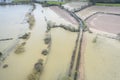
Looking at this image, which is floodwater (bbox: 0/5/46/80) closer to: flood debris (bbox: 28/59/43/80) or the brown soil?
flood debris (bbox: 28/59/43/80)

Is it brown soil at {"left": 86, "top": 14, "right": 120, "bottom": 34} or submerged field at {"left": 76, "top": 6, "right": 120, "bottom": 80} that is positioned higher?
brown soil at {"left": 86, "top": 14, "right": 120, "bottom": 34}

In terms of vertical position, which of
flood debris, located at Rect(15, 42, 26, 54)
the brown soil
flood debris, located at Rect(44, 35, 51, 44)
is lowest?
flood debris, located at Rect(15, 42, 26, 54)

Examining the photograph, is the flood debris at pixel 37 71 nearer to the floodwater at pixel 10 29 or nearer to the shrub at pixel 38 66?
the shrub at pixel 38 66

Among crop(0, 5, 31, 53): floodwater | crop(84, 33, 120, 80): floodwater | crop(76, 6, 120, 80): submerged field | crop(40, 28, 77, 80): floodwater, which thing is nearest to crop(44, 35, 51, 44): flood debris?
crop(40, 28, 77, 80): floodwater

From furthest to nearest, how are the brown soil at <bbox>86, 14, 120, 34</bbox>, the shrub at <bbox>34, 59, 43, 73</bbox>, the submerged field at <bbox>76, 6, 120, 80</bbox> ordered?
the brown soil at <bbox>86, 14, 120, 34</bbox>, the shrub at <bbox>34, 59, 43, 73</bbox>, the submerged field at <bbox>76, 6, 120, 80</bbox>

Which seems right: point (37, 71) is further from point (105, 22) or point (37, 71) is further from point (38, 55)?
point (105, 22)

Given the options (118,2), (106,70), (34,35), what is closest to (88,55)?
(106,70)

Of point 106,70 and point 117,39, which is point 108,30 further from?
point 106,70

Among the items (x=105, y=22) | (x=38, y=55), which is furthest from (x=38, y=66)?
(x=105, y=22)

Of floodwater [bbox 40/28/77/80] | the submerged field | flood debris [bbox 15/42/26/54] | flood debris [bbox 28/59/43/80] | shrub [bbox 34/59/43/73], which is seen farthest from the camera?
flood debris [bbox 15/42/26/54]
